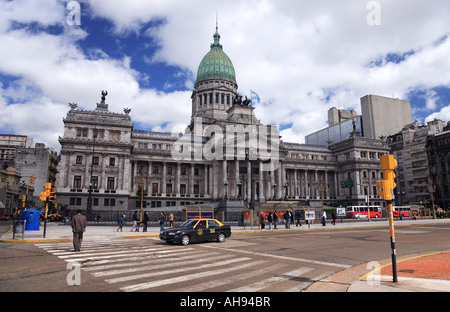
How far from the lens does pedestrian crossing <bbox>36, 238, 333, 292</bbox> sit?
7918mm

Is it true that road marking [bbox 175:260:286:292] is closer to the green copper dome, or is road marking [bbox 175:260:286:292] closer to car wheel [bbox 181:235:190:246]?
car wheel [bbox 181:235:190:246]

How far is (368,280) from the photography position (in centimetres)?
813

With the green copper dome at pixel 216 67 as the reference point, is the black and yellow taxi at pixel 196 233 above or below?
below

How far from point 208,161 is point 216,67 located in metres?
33.4

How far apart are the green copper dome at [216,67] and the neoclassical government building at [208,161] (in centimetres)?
31

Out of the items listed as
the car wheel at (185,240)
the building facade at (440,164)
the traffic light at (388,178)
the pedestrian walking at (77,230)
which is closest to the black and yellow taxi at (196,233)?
the car wheel at (185,240)

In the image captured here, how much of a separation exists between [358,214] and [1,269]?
2316 inches

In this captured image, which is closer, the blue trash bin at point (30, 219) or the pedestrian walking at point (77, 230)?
the pedestrian walking at point (77, 230)

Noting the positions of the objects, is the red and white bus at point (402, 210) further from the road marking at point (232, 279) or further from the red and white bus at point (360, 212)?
the road marking at point (232, 279)

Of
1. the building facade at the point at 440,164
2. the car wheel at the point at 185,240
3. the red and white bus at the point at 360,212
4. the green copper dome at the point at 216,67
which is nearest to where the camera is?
the car wheel at the point at 185,240

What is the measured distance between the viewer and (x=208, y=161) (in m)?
68.0

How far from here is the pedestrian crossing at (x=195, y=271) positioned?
7.92 metres
